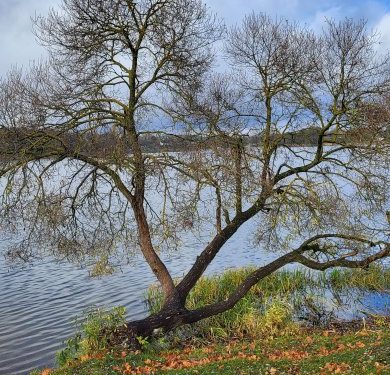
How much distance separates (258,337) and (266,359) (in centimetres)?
435

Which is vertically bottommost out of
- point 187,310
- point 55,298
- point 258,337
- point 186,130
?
point 258,337

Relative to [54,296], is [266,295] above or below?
below

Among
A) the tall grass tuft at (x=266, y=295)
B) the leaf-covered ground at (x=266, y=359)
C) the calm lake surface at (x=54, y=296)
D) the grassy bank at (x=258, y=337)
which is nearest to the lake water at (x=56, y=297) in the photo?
the calm lake surface at (x=54, y=296)

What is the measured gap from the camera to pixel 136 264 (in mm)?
25078

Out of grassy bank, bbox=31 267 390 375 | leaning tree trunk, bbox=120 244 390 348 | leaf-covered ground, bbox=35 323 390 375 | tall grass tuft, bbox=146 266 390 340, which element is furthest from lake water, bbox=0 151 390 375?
leaf-covered ground, bbox=35 323 390 375

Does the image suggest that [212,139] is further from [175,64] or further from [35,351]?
[35,351]

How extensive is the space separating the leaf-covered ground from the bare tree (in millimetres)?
1943

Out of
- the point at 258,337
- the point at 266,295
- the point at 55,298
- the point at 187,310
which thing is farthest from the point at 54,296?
the point at 258,337

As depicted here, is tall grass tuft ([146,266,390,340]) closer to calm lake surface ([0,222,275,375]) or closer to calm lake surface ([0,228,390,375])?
calm lake surface ([0,228,390,375])

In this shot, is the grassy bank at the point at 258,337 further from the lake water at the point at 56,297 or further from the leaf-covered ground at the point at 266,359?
the lake water at the point at 56,297

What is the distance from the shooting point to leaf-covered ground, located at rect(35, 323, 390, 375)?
8.83 metres

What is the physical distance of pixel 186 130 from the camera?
15.0 meters

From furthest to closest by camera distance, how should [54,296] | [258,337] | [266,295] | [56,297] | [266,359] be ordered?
[54,296], [56,297], [266,295], [258,337], [266,359]

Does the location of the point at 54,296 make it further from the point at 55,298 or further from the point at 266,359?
the point at 266,359
